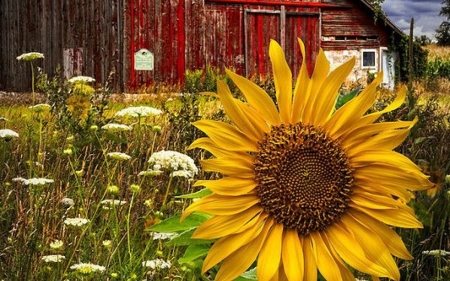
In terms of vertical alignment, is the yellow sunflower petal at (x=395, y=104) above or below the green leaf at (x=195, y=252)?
above

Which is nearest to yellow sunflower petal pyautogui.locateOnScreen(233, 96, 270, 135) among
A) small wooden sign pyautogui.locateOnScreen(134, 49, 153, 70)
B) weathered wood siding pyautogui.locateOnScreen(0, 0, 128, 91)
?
weathered wood siding pyautogui.locateOnScreen(0, 0, 128, 91)

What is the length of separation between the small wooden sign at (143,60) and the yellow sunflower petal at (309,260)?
20.5 metres

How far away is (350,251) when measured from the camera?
1.92 metres

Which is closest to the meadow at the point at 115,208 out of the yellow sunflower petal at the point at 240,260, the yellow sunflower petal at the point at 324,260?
the yellow sunflower petal at the point at 240,260

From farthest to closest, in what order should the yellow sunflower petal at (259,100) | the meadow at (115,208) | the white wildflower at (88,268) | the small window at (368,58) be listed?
the small window at (368,58), the meadow at (115,208), the white wildflower at (88,268), the yellow sunflower petal at (259,100)

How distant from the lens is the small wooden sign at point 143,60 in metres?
22.2

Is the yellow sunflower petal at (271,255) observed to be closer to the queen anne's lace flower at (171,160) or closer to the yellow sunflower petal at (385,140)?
the yellow sunflower petal at (385,140)

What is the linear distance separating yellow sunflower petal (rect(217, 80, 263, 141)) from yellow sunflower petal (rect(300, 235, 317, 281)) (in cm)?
29

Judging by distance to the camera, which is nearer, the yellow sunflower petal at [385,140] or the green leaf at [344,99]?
the yellow sunflower petal at [385,140]

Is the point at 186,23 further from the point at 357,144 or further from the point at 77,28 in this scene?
the point at 357,144

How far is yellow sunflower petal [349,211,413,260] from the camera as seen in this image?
192cm

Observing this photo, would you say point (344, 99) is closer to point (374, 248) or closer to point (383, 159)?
point (383, 159)

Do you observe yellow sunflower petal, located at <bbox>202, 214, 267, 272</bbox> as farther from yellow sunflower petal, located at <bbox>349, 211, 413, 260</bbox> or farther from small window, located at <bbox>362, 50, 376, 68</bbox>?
small window, located at <bbox>362, 50, 376, 68</bbox>

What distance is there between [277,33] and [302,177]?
870 inches
